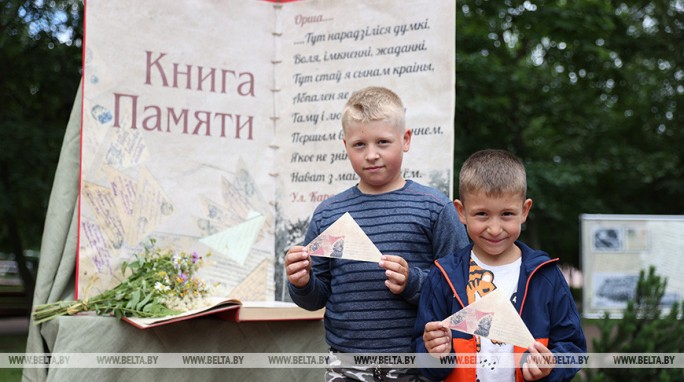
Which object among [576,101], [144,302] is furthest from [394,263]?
[576,101]

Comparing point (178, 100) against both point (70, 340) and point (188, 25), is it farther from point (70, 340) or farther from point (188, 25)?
point (70, 340)

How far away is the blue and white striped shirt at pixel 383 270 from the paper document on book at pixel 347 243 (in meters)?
0.20

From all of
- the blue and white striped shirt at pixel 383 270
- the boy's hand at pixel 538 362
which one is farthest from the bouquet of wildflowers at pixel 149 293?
the boy's hand at pixel 538 362

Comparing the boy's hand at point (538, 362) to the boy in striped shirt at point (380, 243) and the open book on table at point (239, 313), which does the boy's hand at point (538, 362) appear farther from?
the open book on table at point (239, 313)

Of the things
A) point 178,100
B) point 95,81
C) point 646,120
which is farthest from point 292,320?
point 646,120

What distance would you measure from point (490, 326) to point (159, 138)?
2348 millimetres

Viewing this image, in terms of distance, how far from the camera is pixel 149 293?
3539 mm

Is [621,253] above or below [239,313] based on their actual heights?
above

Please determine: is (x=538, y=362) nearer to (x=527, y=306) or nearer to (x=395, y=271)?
(x=527, y=306)

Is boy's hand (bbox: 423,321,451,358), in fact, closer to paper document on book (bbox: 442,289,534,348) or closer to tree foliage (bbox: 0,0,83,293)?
paper document on book (bbox: 442,289,534,348)

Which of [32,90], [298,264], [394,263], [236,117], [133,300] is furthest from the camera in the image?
Result: [32,90]

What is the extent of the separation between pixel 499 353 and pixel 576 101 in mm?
14719

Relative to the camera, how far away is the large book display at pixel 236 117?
386cm

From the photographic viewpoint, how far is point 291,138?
438 centimetres
